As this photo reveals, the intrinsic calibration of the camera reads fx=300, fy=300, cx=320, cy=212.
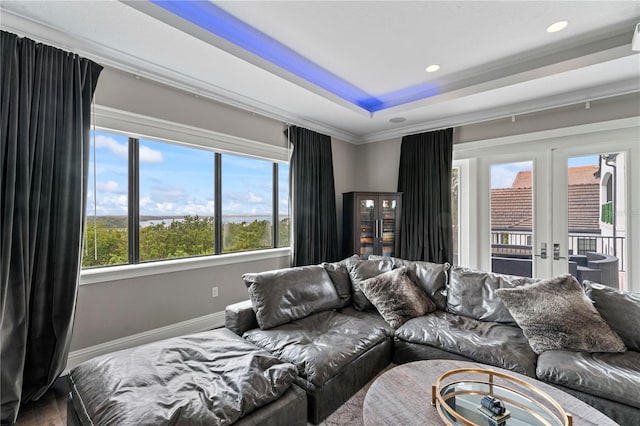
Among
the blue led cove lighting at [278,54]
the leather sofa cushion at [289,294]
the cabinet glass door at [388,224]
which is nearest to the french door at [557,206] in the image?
the cabinet glass door at [388,224]

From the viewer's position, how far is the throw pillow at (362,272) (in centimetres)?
276

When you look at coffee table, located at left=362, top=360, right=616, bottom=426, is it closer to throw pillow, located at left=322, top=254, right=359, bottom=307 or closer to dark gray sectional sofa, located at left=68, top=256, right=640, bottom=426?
dark gray sectional sofa, located at left=68, top=256, right=640, bottom=426

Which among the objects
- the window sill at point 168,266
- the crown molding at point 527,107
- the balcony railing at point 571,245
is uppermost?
the crown molding at point 527,107

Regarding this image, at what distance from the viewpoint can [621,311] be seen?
6.46ft

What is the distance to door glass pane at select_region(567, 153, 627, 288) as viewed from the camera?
310cm

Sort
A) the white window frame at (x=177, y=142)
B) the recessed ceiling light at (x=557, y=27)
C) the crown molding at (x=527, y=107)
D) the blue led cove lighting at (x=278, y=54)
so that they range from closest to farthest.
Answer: the blue led cove lighting at (x=278, y=54)
the recessed ceiling light at (x=557, y=27)
the white window frame at (x=177, y=142)
the crown molding at (x=527, y=107)

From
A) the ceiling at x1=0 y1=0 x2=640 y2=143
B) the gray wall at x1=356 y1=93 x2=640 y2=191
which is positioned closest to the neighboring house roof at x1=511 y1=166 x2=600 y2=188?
the gray wall at x1=356 y1=93 x2=640 y2=191

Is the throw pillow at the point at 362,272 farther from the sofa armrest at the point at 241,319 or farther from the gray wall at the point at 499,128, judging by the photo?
the gray wall at the point at 499,128

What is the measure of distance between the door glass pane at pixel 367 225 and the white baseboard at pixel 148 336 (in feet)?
7.19

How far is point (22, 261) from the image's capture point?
6.44 feet

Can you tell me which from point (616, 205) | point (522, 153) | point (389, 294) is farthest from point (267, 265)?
point (616, 205)

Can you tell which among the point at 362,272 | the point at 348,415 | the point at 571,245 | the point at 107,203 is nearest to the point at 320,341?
the point at 348,415

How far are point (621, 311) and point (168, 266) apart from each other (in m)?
3.62

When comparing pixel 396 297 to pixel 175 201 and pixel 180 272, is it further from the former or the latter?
pixel 175 201
